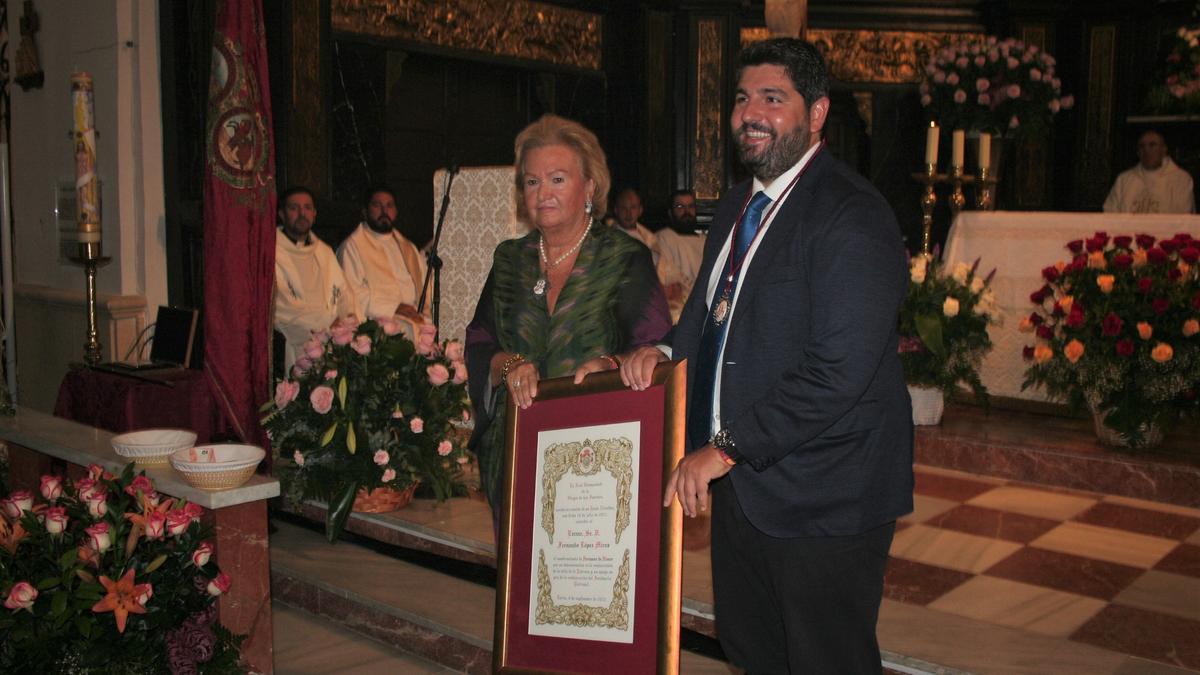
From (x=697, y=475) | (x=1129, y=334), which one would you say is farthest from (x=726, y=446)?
(x=1129, y=334)

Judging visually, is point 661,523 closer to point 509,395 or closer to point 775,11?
point 509,395

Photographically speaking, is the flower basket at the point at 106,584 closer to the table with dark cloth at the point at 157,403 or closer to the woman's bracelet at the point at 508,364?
the woman's bracelet at the point at 508,364

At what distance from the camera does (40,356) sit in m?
6.95

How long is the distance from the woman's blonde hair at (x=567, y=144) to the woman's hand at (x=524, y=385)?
41cm

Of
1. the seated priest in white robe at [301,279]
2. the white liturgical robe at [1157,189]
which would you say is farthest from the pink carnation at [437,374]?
the white liturgical robe at [1157,189]

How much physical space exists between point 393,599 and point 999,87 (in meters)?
5.63

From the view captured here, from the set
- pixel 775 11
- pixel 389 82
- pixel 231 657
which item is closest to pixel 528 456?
pixel 231 657

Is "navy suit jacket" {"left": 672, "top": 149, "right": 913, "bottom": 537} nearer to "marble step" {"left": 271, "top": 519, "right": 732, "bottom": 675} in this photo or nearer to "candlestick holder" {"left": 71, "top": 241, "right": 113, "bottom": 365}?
"marble step" {"left": 271, "top": 519, "right": 732, "bottom": 675}

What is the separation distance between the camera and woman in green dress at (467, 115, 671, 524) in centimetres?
239

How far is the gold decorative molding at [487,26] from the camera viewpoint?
734 centimetres

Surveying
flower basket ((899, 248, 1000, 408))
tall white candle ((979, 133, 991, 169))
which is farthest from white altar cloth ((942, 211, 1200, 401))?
tall white candle ((979, 133, 991, 169))

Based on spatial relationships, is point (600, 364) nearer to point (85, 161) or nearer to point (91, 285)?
point (85, 161)

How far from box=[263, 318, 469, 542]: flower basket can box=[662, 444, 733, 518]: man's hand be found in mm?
2458

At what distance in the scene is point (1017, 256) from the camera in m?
5.98
